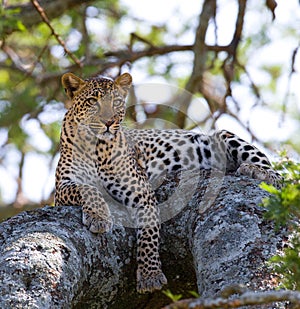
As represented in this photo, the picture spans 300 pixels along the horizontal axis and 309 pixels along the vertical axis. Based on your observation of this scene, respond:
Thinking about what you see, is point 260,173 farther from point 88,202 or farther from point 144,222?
point 88,202

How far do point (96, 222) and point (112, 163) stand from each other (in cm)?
162

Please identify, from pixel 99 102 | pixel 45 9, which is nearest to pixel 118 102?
pixel 99 102

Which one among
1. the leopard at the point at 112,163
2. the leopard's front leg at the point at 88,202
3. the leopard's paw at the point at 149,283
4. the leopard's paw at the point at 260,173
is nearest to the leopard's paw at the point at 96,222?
the leopard's front leg at the point at 88,202

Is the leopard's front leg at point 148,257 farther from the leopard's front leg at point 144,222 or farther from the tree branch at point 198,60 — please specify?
the tree branch at point 198,60

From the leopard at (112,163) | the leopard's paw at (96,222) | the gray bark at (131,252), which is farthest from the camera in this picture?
the leopard at (112,163)

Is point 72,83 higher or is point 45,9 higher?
point 45,9

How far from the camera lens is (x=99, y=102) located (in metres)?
8.45

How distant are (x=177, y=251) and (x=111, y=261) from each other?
0.82 m

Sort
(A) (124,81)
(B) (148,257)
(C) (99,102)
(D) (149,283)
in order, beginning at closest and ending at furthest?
1. (D) (149,283)
2. (B) (148,257)
3. (C) (99,102)
4. (A) (124,81)

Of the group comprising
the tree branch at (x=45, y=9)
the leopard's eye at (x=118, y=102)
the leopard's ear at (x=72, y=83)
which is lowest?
the leopard's eye at (x=118, y=102)

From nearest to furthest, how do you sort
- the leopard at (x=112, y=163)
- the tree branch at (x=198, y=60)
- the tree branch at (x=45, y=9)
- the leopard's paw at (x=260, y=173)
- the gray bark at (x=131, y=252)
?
the gray bark at (x=131, y=252) < the leopard at (x=112, y=163) < the leopard's paw at (x=260, y=173) < the tree branch at (x=198, y=60) < the tree branch at (x=45, y=9)

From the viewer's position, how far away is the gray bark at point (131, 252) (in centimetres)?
584

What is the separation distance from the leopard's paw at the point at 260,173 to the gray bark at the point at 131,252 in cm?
66

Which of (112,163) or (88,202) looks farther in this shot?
(112,163)
